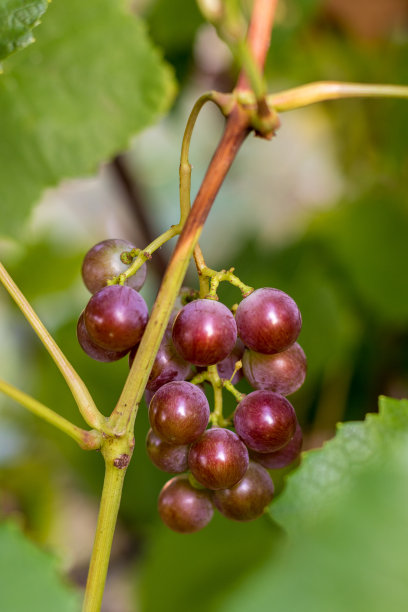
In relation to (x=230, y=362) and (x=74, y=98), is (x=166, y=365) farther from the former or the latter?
(x=74, y=98)

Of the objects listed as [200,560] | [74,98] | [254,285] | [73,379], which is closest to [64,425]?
[73,379]

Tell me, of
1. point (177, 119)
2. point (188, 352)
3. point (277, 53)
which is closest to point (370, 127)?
point (277, 53)

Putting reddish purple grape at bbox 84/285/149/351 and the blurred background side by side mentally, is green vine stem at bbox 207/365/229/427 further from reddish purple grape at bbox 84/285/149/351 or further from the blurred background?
the blurred background

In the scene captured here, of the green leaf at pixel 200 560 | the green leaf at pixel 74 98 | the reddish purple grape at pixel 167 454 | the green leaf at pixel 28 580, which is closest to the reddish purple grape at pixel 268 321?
the reddish purple grape at pixel 167 454

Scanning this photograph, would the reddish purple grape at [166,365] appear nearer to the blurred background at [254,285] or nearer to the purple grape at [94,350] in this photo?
the purple grape at [94,350]

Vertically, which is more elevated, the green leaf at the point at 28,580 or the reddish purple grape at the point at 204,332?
the reddish purple grape at the point at 204,332

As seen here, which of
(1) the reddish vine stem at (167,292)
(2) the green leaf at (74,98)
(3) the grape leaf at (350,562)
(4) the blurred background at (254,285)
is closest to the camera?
(3) the grape leaf at (350,562)

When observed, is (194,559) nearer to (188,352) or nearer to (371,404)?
(371,404)
